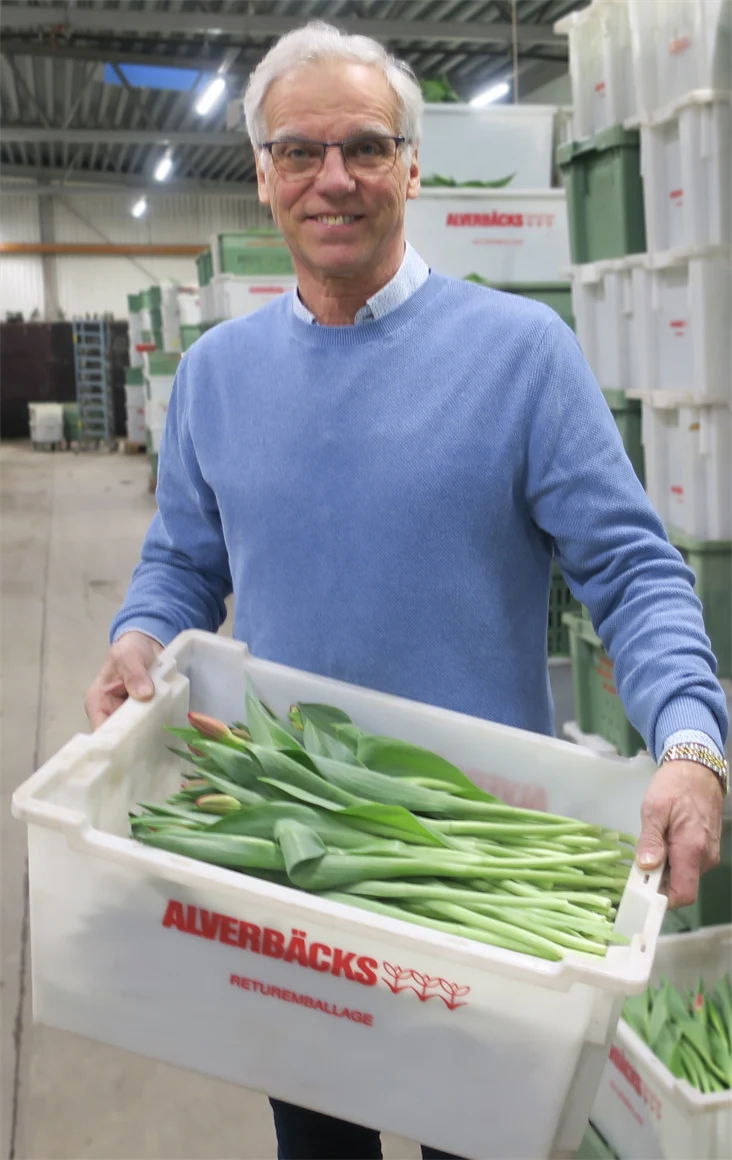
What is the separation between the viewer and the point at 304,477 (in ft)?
4.53

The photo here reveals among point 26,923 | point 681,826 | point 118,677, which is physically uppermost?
point 118,677

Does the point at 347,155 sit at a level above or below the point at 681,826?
above

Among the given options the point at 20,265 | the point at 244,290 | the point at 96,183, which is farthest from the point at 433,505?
the point at 20,265

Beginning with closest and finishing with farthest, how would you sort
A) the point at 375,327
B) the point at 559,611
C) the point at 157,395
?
1. the point at 375,327
2. the point at 559,611
3. the point at 157,395

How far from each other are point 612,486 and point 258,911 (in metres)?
0.64

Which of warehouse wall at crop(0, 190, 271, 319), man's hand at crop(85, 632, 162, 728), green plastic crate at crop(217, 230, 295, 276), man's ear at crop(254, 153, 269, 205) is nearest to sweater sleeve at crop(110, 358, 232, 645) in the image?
man's hand at crop(85, 632, 162, 728)

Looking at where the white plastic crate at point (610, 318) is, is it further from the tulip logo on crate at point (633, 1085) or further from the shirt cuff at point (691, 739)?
the shirt cuff at point (691, 739)

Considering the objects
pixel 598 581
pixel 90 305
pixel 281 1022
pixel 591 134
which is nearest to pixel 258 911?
pixel 281 1022

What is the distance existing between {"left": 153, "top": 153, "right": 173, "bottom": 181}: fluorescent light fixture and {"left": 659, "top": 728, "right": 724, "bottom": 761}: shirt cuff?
15.3m

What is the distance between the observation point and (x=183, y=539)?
1.60 m

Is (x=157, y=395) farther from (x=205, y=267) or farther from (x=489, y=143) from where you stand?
(x=489, y=143)

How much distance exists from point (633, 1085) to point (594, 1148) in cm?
20

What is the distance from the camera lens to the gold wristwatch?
107cm

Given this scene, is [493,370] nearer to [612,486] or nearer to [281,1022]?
[612,486]
